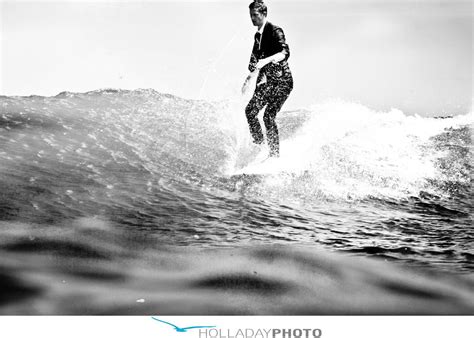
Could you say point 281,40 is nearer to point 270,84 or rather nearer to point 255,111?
point 270,84

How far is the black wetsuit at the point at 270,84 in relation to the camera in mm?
3910

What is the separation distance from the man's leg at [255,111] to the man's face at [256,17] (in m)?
0.56

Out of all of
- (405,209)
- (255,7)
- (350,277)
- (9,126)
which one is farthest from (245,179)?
(9,126)

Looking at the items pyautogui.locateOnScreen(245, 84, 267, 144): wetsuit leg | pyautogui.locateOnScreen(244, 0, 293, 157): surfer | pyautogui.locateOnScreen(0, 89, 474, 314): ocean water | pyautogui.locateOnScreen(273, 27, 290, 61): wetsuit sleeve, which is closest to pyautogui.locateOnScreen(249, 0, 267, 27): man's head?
pyautogui.locateOnScreen(244, 0, 293, 157): surfer

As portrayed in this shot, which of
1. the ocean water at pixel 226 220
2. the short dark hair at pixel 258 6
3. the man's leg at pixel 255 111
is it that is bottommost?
the ocean water at pixel 226 220

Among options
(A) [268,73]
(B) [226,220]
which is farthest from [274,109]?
(B) [226,220]

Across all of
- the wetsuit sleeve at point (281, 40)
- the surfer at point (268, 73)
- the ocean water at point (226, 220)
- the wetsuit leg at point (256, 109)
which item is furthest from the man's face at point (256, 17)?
the ocean water at point (226, 220)

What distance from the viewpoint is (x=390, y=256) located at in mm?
2275

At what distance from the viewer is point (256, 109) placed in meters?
4.14

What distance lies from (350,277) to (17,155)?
9.78 ft

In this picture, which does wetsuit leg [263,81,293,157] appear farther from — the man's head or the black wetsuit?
the man's head

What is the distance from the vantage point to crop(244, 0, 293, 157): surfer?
386cm

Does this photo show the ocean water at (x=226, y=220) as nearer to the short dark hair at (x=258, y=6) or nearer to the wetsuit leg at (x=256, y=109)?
the wetsuit leg at (x=256, y=109)
